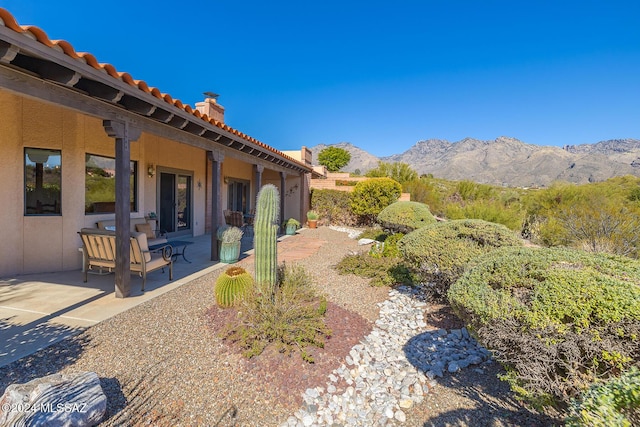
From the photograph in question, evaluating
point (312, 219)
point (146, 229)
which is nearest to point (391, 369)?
point (146, 229)

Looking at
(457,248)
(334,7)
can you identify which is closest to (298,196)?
(334,7)

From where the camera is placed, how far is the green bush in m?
14.1

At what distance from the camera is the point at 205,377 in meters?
2.75

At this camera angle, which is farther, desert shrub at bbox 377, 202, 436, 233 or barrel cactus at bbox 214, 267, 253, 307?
desert shrub at bbox 377, 202, 436, 233

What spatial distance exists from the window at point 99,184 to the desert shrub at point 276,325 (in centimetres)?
428

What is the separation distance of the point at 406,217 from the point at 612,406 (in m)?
6.99

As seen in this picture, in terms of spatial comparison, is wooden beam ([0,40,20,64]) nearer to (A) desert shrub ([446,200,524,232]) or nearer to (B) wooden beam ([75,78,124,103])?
(B) wooden beam ([75,78,124,103])

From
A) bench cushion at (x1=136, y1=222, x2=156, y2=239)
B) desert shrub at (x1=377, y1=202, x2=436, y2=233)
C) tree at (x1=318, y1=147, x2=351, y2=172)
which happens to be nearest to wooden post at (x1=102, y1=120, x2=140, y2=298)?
bench cushion at (x1=136, y1=222, x2=156, y2=239)

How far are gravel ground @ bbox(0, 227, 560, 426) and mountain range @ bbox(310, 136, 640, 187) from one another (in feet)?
126

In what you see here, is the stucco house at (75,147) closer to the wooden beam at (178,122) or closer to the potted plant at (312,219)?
the wooden beam at (178,122)

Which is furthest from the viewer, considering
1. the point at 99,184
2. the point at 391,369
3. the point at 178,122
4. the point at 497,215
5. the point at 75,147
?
the point at 497,215

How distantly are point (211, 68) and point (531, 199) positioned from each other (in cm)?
2139

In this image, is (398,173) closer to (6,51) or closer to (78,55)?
(78,55)

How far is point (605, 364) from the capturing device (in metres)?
1.98
